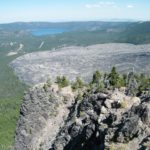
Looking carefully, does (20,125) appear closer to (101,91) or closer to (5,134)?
(101,91)

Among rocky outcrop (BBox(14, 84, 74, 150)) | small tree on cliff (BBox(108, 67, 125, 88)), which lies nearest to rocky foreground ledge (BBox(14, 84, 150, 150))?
rocky outcrop (BBox(14, 84, 74, 150))

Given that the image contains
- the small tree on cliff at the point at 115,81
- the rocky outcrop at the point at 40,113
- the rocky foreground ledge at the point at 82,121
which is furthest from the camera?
the rocky outcrop at the point at 40,113

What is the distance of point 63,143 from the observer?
68500mm

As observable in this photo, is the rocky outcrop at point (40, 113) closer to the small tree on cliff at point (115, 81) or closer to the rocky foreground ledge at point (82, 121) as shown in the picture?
the rocky foreground ledge at point (82, 121)

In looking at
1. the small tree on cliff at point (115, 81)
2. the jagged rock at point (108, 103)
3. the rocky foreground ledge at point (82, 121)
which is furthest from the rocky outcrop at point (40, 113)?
the jagged rock at point (108, 103)

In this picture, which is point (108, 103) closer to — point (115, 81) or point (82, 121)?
point (82, 121)

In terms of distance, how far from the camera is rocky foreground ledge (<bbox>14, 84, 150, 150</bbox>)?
47438mm

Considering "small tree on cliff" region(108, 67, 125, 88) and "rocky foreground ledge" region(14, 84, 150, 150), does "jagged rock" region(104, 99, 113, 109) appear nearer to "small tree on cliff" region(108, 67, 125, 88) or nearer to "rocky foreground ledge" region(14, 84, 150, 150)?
"rocky foreground ledge" region(14, 84, 150, 150)

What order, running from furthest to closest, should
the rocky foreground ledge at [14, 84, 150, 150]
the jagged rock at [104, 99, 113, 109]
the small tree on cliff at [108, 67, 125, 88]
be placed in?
the small tree on cliff at [108, 67, 125, 88] → the jagged rock at [104, 99, 113, 109] → the rocky foreground ledge at [14, 84, 150, 150]

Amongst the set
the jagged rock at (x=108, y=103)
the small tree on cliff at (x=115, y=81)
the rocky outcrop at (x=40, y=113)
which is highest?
the jagged rock at (x=108, y=103)

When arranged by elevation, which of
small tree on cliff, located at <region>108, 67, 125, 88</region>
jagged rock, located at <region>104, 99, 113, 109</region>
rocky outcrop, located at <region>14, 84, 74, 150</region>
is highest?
jagged rock, located at <region>104, 99, 113, 109</region>

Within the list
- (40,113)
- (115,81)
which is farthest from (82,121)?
(40,113)

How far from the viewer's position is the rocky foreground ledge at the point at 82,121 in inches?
1868

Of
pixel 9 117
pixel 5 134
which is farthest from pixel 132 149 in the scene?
pixel 9 117
